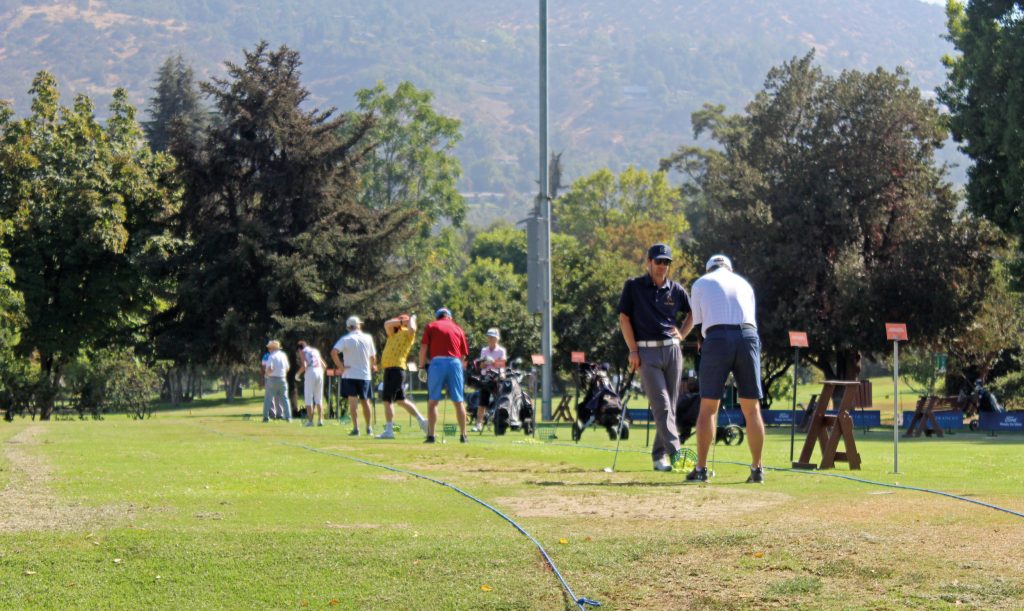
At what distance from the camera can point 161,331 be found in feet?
165

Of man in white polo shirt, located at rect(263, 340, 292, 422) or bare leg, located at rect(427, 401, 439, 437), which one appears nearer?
bare leg, located at rect(427, 401, 439, 437)

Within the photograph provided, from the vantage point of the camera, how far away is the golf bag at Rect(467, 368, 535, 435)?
83.7 feet

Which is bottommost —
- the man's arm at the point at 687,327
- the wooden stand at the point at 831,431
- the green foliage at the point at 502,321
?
the wooden stand at the point at 831,431

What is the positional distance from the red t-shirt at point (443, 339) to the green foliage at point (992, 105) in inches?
761

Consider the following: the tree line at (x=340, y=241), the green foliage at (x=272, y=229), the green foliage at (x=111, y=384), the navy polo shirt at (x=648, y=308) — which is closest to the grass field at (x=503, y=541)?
the navy polo shirt at (x=648, y=308)

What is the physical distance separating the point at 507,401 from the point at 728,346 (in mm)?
13820

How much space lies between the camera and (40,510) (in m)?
10.8

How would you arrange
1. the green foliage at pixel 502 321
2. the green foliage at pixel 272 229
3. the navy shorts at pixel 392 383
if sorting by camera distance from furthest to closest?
the green foliage at pixel 502 321 < the green foliage at pixel 272 229 < the navy shorts at pixel 392 383

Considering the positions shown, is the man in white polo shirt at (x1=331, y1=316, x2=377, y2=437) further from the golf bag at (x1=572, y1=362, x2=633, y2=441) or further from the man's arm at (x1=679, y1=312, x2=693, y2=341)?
the man's arm at (x1=679, y1=312, x2=693, y2=341)

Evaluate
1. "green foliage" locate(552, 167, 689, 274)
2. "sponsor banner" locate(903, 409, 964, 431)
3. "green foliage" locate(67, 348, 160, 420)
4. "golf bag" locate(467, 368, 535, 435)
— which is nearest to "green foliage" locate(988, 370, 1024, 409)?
"sponsor banner" locate(903, 409, 964, 431)

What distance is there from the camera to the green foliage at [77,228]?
160ft

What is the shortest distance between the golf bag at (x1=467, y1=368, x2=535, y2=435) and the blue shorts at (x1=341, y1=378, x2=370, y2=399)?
3.00 metres

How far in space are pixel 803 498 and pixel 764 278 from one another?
108 ft

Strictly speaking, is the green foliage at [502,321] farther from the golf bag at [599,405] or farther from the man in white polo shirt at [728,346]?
the man in white polo shirt at [728,346]
